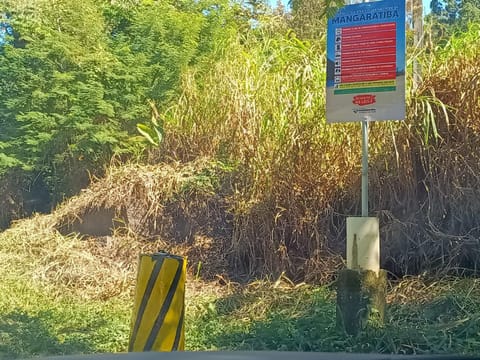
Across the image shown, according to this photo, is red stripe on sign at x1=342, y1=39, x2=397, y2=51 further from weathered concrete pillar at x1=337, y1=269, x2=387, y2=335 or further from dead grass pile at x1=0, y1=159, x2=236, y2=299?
dead grass pile at x1=0, y1=159, x2=236, y2=299

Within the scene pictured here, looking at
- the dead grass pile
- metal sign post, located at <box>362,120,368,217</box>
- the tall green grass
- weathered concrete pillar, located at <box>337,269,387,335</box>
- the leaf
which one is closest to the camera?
weathered concrete pillar, located at <box>337,269,387,335</box>

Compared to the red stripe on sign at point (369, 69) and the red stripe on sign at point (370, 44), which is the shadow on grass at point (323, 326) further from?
the red stripe on sign at point (370, 44)

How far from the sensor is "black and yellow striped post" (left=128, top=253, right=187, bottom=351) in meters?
4.45

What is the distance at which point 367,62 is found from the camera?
5.72 m

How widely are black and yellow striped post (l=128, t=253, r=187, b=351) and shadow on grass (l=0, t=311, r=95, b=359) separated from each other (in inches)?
50.9

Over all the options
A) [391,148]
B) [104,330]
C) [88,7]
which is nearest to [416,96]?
[391,148]

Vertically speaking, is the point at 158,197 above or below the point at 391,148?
below

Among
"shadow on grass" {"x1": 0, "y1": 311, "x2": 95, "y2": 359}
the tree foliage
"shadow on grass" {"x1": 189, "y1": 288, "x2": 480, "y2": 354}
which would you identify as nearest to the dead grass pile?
the tree foliage

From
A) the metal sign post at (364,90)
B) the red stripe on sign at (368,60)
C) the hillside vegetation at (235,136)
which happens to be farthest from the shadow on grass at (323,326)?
the red stripe on sign at (368,60)

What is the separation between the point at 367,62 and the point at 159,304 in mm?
2967

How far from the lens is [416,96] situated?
23.3ft

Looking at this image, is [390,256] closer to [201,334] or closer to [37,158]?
[201,334]

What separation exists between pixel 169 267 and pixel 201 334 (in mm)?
1655

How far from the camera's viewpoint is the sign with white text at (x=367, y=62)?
5.58 meters
